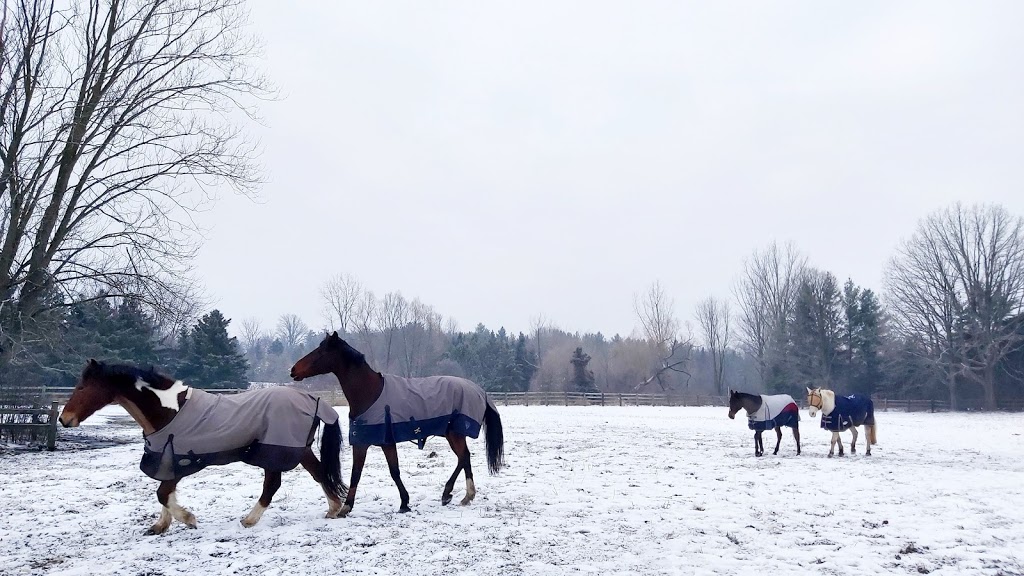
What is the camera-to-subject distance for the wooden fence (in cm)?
1398

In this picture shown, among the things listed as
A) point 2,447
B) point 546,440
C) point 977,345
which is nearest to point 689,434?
point 546,440

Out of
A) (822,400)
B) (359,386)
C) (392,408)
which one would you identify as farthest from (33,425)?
(822,400)

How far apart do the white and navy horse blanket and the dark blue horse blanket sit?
2.08 feet

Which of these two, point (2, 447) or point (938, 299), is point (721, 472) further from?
point (938, 299)

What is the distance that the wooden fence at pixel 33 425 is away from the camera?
45.9 ft

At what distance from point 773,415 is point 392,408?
9762mm

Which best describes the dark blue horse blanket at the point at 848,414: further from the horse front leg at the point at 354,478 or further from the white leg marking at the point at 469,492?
the horse front leg at the point at 354,478

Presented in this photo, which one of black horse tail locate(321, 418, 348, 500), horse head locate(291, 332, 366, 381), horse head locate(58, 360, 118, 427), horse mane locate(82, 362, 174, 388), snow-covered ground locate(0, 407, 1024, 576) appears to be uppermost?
horse head locate(291, 332, 366, 381)

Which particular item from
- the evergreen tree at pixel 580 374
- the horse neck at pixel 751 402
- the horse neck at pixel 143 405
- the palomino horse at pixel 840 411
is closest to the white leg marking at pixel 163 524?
the horse neck at pixel 143 405

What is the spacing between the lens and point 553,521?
698cm

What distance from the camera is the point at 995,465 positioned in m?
12.5

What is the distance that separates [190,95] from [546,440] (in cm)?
1169

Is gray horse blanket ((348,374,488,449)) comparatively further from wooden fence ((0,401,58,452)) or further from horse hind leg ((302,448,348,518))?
wooden fence ((0,401,58,452))

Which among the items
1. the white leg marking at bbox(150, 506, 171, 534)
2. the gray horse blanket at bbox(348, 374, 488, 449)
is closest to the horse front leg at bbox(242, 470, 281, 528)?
the white leg marking at bbox(150, 506, 171, 534)
